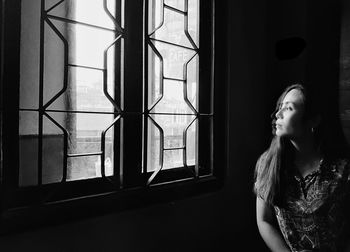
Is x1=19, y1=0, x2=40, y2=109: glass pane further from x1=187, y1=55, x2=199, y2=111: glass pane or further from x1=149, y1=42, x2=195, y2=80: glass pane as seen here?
x1=187, y1=55, x2=199, y2=111: glass pane

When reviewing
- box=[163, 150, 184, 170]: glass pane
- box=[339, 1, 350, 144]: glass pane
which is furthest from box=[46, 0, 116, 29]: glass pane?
box=[339, 1, 350, 144]: glass pane

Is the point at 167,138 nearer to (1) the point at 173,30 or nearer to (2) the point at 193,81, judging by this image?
(2) the point at 193,81

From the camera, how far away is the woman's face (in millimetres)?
1373

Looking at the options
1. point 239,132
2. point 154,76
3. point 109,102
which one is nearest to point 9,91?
point 109,102

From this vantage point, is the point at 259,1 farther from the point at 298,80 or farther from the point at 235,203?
the point at 235,203

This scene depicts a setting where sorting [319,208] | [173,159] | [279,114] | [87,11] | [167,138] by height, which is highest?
[87,11]

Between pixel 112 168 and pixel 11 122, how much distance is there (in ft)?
1.56

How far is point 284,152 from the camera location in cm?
146

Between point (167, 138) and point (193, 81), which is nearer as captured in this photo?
point (167, 138)

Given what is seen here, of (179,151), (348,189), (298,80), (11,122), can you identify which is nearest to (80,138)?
(11,122)

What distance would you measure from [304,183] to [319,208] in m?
0.11

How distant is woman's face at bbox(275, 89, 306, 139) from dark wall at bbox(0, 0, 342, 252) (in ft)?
1.95

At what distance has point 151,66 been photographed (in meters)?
1.63

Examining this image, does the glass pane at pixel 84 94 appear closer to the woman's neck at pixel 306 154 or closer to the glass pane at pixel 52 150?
the glass pane at pixel 52 150
